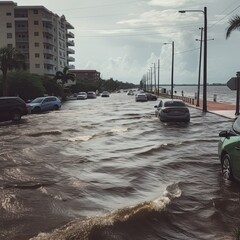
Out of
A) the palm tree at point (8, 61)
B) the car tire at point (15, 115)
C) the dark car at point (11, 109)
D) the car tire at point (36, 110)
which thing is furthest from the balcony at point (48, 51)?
the car tire at point (15, 115)

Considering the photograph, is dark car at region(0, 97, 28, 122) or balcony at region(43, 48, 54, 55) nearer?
dark car at region(0, 97, 28, 122)

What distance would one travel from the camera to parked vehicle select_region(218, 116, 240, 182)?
9.03 m

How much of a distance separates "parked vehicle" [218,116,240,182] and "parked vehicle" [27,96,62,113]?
103ft

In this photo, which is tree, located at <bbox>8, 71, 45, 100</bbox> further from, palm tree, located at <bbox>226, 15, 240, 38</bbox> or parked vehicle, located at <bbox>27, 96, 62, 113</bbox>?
palm tree, located at <bbox>226, 15, 240, 38</bbox>

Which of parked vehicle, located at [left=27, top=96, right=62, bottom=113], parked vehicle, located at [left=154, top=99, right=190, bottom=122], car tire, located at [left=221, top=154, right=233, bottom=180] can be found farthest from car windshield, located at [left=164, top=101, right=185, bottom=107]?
parked vehicle, located at [left=27, top=96, right=62, bottom=113]

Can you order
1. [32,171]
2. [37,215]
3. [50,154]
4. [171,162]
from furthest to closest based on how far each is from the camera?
[50,154]
[171,162]
[32,171]
[37,215]

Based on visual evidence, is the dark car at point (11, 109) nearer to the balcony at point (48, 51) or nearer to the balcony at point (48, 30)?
the balcony at point (48, 51)

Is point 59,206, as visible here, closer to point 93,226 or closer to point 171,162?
point 93,226

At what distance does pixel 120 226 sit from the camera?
6.89 metres

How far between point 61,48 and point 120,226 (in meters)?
129

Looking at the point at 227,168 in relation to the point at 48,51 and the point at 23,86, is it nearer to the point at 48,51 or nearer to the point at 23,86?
the point at 23,86

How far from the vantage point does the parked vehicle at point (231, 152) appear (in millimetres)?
9031

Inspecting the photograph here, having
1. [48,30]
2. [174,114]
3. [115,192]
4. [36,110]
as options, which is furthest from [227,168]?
[48,30]

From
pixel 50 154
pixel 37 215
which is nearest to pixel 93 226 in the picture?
pixel 37 215
